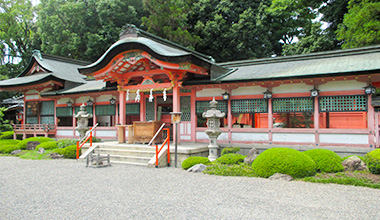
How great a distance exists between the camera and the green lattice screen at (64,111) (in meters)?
17.7

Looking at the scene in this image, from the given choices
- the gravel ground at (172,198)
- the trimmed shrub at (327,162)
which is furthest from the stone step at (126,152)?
the trimmed shrub at (327,162)

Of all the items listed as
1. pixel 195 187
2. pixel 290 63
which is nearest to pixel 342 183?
pixel 195 187

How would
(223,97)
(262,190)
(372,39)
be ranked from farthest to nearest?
1. (372,39)
2. (223,97)
3. (262,190)

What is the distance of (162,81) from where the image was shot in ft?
45.8

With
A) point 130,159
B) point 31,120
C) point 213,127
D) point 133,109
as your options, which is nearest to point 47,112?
point 31,120

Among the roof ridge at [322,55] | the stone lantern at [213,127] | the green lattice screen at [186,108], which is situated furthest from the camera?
the green lattice screen at [186,108]

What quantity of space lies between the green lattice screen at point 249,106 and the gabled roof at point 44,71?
1080cm

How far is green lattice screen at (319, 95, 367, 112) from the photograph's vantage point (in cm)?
1030

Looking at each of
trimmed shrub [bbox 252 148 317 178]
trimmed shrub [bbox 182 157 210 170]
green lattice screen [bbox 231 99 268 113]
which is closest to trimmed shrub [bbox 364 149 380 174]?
trimmed shrub [bbox 252 148 317 178]

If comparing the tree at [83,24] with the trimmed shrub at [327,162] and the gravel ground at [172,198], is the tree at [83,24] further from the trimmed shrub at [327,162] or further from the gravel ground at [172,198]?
the trimmed shrub at [327,162]

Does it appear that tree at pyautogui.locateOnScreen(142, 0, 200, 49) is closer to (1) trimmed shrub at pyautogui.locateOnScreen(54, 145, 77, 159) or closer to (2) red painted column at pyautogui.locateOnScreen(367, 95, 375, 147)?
(1) trimmed shrub at pyautogui.locateOnScreen(54, 145, 77, 159)

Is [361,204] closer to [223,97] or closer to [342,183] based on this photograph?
[342,183]

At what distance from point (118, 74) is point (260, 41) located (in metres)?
18.0

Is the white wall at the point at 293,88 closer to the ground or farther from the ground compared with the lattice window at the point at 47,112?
farther from the ground
